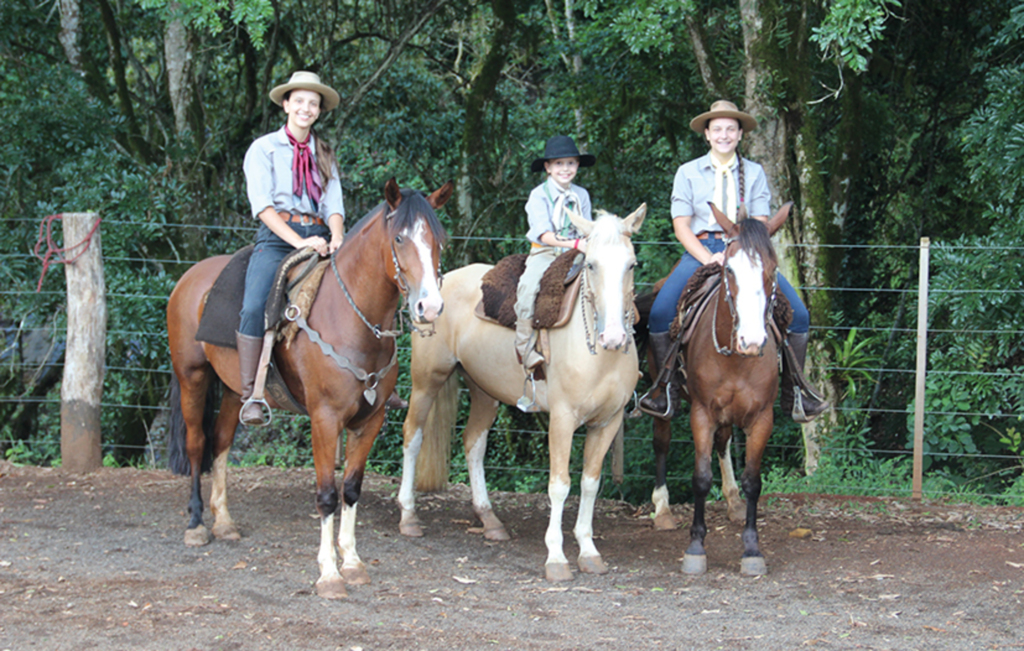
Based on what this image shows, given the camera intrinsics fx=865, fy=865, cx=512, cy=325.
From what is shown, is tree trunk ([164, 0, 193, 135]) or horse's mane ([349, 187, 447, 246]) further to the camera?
tree trunk ([164, 0, 193, 135])

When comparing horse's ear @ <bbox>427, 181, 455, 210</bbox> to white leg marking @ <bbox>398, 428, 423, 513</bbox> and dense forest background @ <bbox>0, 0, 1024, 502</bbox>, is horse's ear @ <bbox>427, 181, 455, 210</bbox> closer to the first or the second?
white leg marking @ <bbox>398, 428, 423, 513</bbox>

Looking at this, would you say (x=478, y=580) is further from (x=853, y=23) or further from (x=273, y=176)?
(x=853, y=23)

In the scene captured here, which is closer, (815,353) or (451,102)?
(815,353)

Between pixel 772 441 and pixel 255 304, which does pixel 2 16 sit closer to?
pixel 255 304

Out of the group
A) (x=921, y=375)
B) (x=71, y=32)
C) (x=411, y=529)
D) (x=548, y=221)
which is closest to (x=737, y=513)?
(x=921, y=375)

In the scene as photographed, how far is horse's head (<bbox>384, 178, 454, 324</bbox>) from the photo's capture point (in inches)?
162

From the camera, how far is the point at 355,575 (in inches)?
183

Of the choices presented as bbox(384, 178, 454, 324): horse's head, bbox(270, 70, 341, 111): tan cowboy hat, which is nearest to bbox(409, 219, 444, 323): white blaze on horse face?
bbox(384, 178, 454, 324): horse's head

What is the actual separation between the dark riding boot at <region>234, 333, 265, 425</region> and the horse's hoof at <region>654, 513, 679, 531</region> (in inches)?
113

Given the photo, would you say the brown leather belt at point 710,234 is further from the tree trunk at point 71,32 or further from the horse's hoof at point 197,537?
the tree trunk at point 71,32

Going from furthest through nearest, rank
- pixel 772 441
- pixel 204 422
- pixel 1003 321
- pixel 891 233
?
pixel 891 233 → pixel 772 441 → pixel 1003 321 → pixel 204 422

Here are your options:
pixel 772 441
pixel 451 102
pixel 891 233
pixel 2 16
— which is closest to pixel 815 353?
pixel 772 441

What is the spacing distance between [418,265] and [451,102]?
855cm

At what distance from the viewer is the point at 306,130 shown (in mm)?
5055
